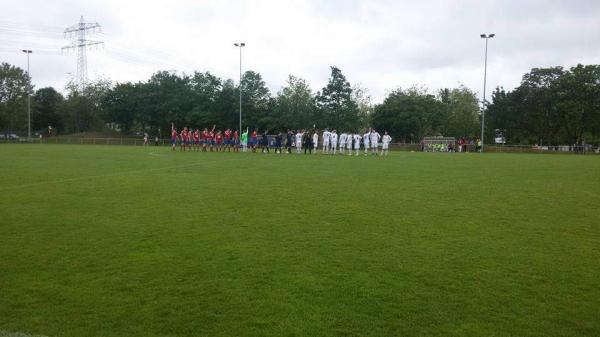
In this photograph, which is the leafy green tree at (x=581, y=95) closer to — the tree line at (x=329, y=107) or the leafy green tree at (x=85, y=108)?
the tree line at (x=329, y=107)

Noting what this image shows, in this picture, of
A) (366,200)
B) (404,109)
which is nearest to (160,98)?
(404,109)

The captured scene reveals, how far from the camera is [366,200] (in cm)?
1040

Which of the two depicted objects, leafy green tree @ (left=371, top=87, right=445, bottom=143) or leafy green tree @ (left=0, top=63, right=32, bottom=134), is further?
leafy green tree @ (left=0, top=63, right=32, bottom=134)

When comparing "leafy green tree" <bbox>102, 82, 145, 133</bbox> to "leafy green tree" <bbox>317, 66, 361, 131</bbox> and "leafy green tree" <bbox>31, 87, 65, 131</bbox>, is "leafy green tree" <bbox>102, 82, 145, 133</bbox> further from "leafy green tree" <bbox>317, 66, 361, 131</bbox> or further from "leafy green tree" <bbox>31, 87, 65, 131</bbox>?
"leafy green tree" <bbox>317, 66, 361, 131</bbox>

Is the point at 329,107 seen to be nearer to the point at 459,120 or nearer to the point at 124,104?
the point at 459,120

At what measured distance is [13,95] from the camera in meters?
73.1

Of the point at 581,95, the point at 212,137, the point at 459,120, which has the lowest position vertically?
the point at 212,137

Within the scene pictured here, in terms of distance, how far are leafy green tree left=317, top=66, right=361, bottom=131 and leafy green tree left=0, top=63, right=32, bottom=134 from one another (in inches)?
1994

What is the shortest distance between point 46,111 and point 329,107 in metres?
60.1

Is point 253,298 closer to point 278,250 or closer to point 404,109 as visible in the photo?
point 278,250

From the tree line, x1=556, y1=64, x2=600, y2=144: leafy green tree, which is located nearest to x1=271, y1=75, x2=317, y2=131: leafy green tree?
the tree line

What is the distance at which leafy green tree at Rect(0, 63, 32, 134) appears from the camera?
7169 centimetres

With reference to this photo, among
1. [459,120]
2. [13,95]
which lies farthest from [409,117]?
[13,95]

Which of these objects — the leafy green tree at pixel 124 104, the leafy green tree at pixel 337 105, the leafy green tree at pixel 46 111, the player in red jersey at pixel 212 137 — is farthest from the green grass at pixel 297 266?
the leafy green tree at pixel 46 111
